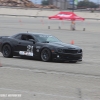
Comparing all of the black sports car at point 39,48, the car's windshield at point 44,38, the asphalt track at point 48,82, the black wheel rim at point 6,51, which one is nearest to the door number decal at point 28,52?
the black sports car at point 39,48

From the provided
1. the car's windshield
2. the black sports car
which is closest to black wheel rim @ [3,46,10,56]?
the black sports car

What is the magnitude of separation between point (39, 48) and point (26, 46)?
0.89 metres

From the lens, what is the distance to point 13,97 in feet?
31.2

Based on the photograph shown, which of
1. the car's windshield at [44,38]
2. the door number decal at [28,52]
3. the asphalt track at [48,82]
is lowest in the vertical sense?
the asphalt track at [48,82]

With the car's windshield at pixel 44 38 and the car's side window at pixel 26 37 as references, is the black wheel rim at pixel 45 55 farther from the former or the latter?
the car's side window at pixel 26 37

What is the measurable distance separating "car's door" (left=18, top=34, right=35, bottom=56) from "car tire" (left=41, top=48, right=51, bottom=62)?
65cm

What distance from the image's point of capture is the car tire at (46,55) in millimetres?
17859

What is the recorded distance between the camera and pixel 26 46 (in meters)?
18.9

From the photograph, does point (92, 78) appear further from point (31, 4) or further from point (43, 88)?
point (31, 4)

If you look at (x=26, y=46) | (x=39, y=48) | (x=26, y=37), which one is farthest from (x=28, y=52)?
(x=26, y=37)

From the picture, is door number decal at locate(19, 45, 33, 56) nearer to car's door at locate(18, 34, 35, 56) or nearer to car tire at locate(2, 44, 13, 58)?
car's door at locate(18, 34, 35, 56)

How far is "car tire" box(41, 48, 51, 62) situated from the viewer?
17859mm

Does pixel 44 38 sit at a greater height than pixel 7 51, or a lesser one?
greater

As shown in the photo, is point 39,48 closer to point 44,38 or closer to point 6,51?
point 44,38
